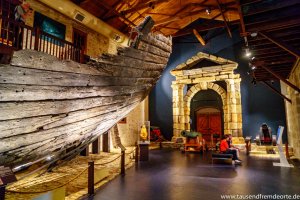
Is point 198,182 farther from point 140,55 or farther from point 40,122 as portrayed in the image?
point 40,122

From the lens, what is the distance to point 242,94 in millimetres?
10055

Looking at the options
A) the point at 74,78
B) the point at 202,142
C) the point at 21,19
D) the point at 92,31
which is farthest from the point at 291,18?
the point at 92,31

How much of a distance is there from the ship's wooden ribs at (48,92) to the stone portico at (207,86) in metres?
8.30

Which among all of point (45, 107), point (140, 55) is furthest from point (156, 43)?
point (45, 107)

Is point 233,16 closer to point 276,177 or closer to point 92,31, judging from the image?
point 92,31

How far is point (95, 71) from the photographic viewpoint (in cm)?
254

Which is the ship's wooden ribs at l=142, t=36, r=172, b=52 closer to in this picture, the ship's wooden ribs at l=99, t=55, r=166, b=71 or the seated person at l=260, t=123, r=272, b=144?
the ship's wooden ribs at l=99, t=55, r=166, b=71

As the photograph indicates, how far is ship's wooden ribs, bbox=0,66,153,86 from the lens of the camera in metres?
1.70

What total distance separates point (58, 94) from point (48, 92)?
12 cm

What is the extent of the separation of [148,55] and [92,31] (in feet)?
20.1

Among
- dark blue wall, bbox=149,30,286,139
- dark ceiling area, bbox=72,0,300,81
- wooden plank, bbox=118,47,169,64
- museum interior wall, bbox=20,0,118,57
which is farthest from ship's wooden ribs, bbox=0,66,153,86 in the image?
dark blue wall, bbox=149,30,286,139

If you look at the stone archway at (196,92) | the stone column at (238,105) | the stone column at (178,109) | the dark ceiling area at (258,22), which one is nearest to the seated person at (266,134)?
the stone column at (238,105)

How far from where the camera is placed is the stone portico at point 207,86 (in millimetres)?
9875

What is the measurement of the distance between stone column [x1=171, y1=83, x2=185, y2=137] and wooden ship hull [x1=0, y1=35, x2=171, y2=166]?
309 inches
